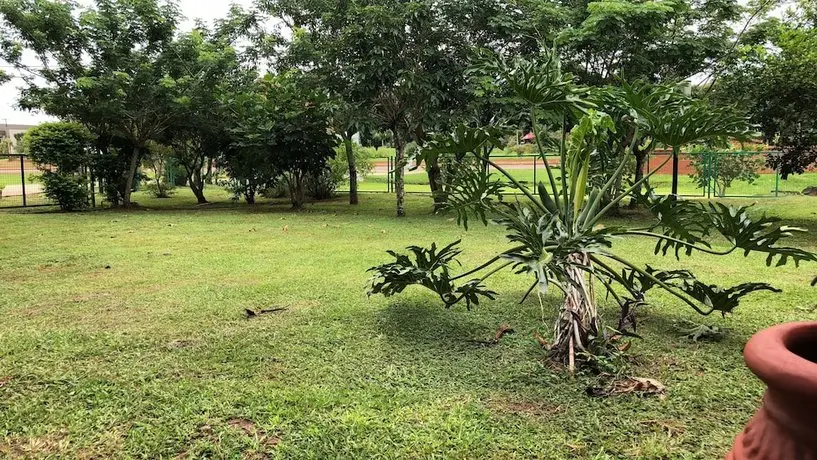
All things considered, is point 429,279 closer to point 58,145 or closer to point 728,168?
point 58,145

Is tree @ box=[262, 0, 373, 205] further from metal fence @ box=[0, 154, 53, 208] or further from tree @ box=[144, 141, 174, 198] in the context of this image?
metal fence @ box=[0, 154, 53, 208]

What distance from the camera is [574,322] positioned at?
241 cm

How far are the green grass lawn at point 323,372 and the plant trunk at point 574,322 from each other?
0.12 metres

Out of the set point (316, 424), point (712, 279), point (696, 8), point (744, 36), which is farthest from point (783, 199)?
point (316, 424)

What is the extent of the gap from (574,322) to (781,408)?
1504 mm

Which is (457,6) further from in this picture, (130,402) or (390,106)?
(130,402)

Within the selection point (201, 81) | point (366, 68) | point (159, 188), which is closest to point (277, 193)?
point (159, 188)

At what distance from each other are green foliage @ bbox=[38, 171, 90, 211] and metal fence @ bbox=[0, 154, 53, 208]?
0.87 feet

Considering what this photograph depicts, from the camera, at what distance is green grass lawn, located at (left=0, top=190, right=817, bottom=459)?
5.97 feet

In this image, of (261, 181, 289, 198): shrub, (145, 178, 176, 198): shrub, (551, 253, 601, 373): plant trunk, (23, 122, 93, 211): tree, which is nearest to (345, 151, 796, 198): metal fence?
(261, 181, 289, 198): shrub

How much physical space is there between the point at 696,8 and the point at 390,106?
5.29 m

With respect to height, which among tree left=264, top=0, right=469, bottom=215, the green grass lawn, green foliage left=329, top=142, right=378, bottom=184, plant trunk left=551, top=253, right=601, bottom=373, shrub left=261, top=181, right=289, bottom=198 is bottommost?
the green grass lawn

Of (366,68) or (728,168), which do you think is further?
(728,168)

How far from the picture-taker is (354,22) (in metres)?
8.72
